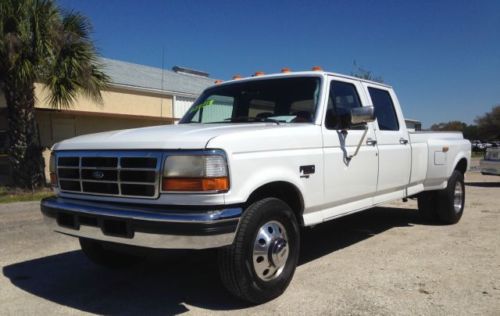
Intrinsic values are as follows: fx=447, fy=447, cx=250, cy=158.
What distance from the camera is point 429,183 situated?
20.9ft

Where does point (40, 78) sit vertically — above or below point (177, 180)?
above

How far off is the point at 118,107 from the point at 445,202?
13741mm

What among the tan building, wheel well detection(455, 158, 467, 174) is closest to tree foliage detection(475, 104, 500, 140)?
the tan building

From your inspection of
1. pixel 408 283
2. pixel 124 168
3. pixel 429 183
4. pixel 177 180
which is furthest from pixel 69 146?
pixel 429 183

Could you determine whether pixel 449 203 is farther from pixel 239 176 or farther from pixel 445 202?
pixel 239 176

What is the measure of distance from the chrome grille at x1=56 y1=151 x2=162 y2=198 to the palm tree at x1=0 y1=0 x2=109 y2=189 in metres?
7.88

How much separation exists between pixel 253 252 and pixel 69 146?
72.2 inches

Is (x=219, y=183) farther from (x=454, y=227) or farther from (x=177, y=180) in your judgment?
(x=454, y=227)

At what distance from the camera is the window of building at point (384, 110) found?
5.49 m

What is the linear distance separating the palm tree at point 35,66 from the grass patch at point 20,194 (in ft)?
0.73

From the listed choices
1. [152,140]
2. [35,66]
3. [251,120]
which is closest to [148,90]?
[35,66]

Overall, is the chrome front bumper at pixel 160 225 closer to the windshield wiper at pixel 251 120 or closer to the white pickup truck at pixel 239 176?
the white pickup truck at pixel 239 176

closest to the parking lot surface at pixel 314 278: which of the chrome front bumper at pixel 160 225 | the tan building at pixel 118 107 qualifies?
the chrome front bumper at pixel 160 225

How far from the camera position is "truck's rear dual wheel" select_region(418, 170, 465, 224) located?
664 centimetres
